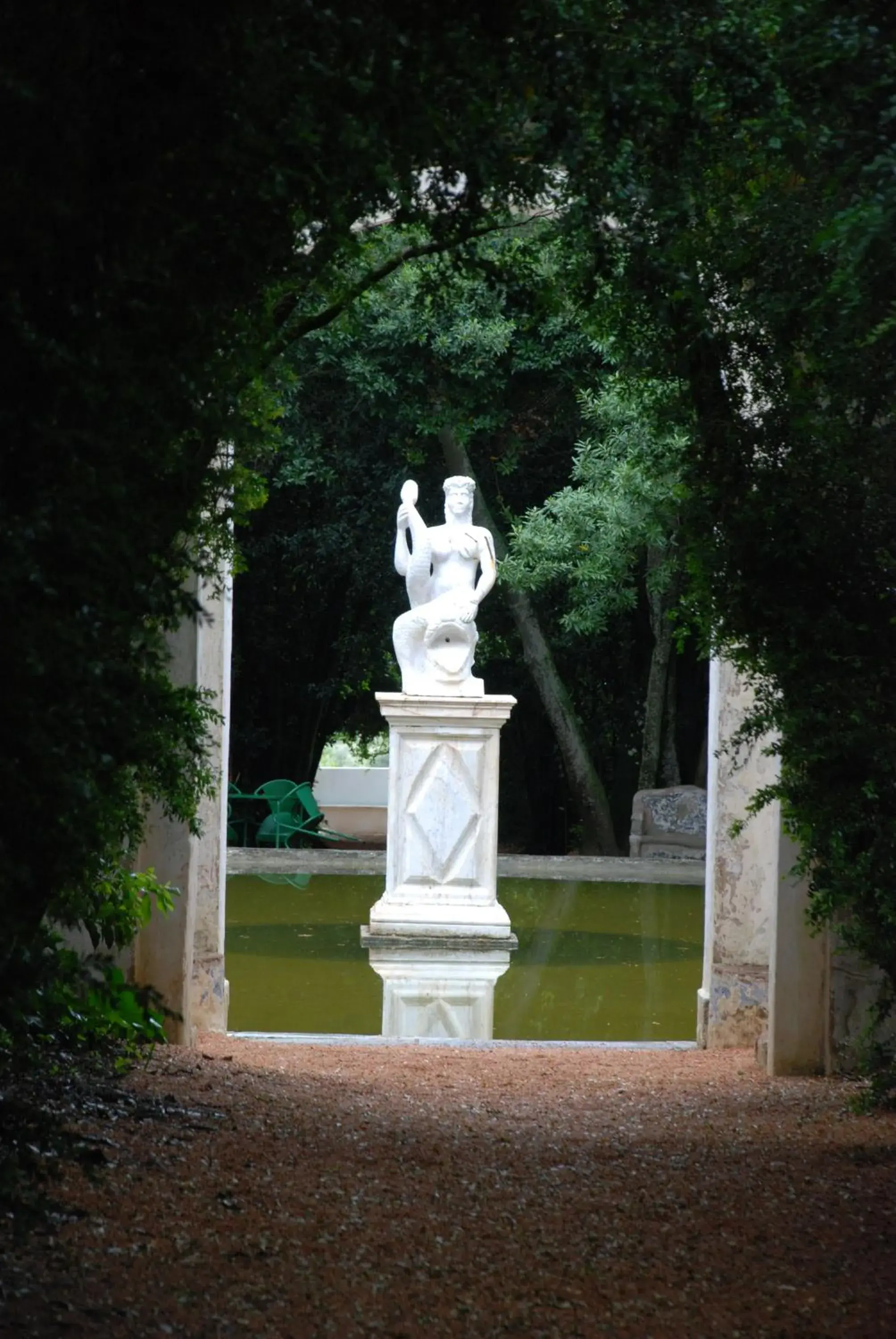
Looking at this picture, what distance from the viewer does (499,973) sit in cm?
962

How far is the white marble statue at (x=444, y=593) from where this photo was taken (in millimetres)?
11227

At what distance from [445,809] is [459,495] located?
2.25 m

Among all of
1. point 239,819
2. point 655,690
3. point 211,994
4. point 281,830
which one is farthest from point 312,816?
point 211,994

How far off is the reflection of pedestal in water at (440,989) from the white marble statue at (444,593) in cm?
180

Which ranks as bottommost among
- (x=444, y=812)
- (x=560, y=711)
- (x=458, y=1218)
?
(x=458, y=1218)

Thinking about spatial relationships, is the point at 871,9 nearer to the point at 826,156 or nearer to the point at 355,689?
the point at 826,156

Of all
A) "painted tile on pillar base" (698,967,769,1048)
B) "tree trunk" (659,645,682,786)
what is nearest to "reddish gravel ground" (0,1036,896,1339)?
"painted tile on pillar base" (698,967,769,1048)

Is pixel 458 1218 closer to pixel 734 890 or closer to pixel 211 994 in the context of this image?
pixel 211 994

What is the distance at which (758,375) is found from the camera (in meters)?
4.64

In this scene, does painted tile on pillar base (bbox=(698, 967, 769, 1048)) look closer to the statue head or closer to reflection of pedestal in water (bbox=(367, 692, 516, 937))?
reflection of pedestal in water (bbox=(367, 692, 516, 937))

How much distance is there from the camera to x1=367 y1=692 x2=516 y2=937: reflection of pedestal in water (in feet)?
34.6

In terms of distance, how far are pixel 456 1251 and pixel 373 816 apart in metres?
21.4

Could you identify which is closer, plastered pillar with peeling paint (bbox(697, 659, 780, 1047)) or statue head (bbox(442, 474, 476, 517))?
plastered pillar with peeling paint (bbox(697, 659, 780, 1047))

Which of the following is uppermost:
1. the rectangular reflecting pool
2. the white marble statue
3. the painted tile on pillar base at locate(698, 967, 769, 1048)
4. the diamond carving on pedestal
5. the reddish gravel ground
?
the white marble statue
